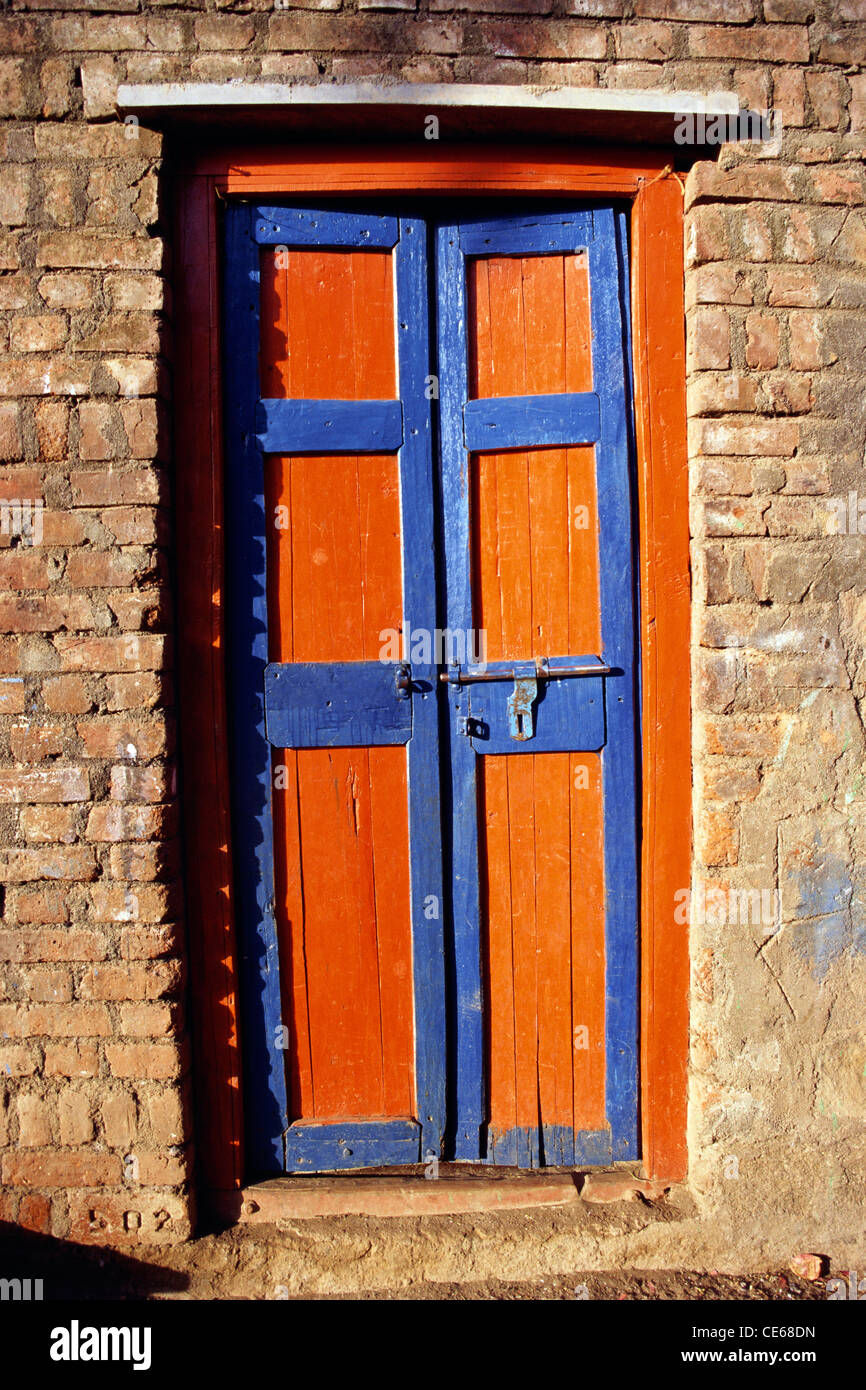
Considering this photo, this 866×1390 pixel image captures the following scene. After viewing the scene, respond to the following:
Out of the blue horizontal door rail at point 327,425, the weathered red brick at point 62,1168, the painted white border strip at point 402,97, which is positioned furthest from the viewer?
the blue horizontal door rail at point 327,425

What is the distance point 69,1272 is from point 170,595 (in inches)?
73.4

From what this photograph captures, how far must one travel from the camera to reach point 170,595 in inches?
87.2

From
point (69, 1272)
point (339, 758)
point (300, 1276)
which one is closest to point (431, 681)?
point (339, 758)

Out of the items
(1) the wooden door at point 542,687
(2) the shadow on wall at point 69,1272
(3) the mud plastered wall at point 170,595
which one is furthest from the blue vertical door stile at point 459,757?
(2) the shadow on wall at point 69,1272

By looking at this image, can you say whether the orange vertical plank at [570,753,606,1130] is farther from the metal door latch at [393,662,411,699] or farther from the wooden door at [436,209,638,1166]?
the metal door latch at [393,662,411,699]

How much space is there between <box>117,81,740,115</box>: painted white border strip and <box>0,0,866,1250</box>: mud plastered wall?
→ 0.06 m

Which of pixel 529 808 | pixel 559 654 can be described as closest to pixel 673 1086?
pixel 529 808

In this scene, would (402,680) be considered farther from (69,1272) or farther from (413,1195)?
(69,1272)

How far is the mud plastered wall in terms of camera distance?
212 centimetres

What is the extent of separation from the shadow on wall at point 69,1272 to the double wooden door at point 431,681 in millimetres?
419

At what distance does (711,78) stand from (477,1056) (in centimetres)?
286

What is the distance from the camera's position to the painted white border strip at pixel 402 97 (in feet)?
6.79

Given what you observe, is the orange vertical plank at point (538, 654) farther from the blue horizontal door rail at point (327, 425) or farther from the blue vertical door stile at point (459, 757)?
the blue horizontal door rail at point (327, 425)

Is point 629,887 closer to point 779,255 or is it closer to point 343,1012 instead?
point 343,1012
